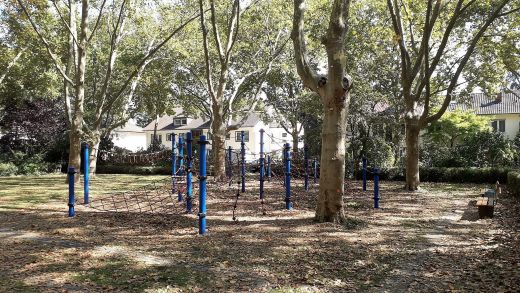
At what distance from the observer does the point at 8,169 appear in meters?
25.8

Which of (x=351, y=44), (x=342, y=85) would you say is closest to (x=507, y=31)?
(x=351, y=44)

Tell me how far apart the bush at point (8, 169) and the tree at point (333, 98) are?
2355cm

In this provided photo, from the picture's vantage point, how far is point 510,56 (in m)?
16.2

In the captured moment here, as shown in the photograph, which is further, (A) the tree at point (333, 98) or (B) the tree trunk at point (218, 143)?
(B) the tree trunk at point (218, 143)

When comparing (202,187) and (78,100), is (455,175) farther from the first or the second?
(78,100)

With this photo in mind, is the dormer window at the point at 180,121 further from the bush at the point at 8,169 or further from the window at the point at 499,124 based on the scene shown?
the window at the point at 499,124

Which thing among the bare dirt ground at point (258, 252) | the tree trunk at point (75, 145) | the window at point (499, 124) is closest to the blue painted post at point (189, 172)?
the bare dirt ground at point (258, 252)

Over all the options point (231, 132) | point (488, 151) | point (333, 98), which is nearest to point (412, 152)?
point (333, 98)

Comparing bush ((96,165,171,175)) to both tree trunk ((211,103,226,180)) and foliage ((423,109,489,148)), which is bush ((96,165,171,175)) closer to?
tree trunk ((211,103,226,180))

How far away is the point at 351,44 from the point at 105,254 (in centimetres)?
1921

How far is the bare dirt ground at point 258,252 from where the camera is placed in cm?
496

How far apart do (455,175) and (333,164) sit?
1610 centimetres

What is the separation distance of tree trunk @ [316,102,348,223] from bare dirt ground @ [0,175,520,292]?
1.15ft

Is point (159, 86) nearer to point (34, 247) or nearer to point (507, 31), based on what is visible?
point (507, 31)
